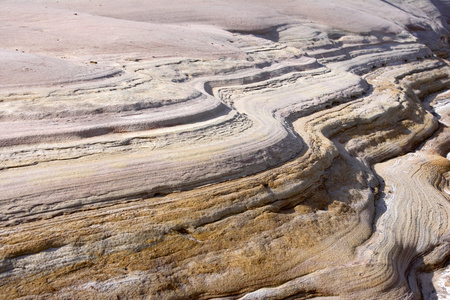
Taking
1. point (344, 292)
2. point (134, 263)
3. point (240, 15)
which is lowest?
point (344, 292)

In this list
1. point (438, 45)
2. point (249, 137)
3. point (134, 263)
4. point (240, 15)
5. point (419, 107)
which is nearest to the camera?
point (134, 263)

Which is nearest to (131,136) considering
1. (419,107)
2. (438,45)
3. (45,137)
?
(45,137)

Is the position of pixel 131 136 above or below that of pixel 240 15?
below

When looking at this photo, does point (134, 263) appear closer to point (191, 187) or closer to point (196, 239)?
point (196, 239)

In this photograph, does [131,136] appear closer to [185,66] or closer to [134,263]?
[134,263]

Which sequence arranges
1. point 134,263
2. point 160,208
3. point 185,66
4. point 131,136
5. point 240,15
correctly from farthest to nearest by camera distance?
point 240,15 → point 185,66 → point 131,136 → point 160,208 → point 134,263

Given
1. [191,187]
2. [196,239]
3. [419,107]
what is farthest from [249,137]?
[419,107]

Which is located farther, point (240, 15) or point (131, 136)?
point (240, 15)
